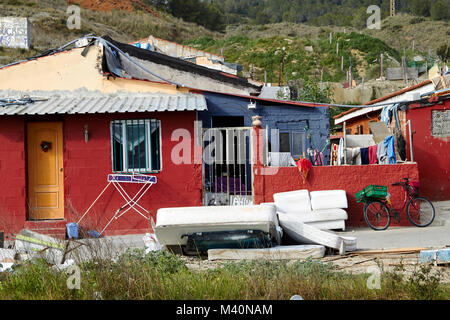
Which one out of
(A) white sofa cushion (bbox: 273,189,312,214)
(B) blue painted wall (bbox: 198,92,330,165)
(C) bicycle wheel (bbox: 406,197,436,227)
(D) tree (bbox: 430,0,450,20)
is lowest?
(C) bicycle wheel (bbox: 406,197,436,227)

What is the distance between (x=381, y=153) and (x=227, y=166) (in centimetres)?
427

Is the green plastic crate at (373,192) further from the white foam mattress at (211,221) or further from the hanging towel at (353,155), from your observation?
the white foam mattress at (211,221)

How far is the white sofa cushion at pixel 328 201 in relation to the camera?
11.0 m

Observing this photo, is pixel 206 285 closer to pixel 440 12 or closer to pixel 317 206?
pixel 317 206

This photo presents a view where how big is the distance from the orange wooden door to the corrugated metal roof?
604 mm

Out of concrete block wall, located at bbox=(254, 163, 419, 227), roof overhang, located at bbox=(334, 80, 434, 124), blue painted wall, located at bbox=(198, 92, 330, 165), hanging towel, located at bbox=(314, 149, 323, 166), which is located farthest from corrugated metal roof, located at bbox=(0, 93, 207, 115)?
roof overhang, located at bbox=(334, 80, 434, 124)

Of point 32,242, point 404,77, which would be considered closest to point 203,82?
point 32,242

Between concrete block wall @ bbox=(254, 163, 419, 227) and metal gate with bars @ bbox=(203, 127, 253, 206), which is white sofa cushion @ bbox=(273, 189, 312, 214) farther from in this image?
metal gate with bars @ bbox=(203, 127, 253, 206)

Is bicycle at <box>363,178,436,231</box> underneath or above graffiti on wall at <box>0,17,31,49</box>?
underneath

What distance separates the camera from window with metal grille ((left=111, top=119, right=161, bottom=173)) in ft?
39.6

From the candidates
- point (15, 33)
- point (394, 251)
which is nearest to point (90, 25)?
point (15, 33)

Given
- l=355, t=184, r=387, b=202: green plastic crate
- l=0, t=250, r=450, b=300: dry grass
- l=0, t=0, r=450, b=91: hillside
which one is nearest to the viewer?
l=0, t=250, r=450, b=300: dry grass
